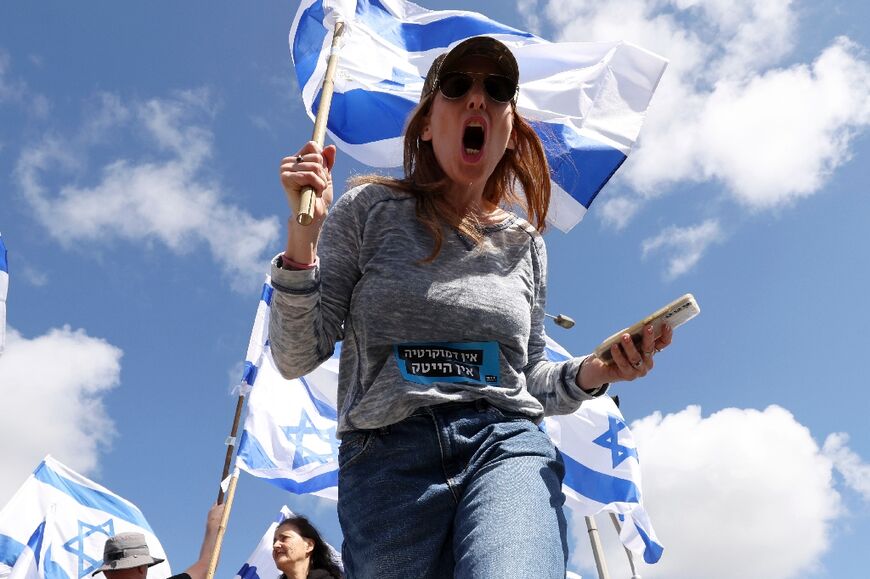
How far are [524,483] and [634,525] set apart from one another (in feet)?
35.4

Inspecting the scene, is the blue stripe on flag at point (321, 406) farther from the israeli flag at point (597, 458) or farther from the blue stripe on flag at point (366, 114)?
the blue stripe on flag at point (366, 114)

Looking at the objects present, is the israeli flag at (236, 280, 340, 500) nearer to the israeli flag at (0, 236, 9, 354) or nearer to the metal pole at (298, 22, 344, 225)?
the israeli flag at (0, 236, 9, 354)

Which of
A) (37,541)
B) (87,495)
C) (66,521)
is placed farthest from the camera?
(87,495)

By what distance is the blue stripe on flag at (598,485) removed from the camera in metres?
10.8

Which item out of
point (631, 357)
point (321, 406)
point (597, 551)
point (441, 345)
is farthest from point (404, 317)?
point (597, 551)

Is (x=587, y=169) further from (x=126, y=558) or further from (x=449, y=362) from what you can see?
(x=449, y=362)

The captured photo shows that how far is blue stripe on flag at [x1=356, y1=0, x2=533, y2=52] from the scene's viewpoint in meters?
7.99

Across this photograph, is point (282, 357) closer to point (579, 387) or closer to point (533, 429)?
point (533, 429)

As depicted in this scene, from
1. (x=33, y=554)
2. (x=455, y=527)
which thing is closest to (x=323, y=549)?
(x=33, y=554)

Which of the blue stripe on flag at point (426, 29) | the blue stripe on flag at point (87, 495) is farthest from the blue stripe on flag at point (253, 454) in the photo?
the blue stripe on flag at point (426, 29)

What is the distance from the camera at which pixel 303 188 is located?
2020 millimetres

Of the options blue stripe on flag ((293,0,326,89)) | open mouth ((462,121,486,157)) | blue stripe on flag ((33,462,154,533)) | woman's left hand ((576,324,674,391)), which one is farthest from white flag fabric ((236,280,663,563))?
woman's left hand ((576,324,674,391))

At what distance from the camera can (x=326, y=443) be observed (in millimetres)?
9188

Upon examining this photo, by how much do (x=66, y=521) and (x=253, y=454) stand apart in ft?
10.5
